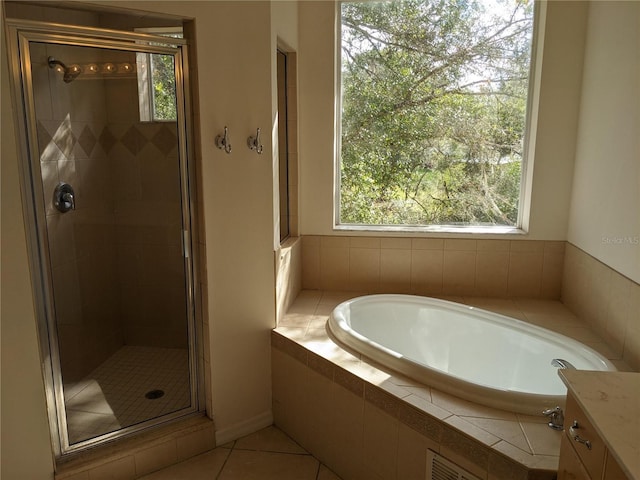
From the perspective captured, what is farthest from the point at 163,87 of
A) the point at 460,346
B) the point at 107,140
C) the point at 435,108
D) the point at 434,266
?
the point at 460,346

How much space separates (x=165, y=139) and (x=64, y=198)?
55 cm

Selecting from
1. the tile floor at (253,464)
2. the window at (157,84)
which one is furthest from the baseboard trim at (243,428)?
the window at (157,84)

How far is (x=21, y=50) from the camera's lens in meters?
1.80

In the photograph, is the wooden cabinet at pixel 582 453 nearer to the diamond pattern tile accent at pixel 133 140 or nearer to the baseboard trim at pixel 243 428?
the baseboard trim at pixel 243 428

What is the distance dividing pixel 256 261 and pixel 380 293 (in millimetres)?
1092

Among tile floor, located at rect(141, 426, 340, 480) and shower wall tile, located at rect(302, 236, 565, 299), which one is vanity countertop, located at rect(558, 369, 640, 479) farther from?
shower wall tile, located at rect(302, 236, 565, 299)

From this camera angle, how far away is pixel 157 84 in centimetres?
231

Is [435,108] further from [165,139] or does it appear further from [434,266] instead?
[165,139]

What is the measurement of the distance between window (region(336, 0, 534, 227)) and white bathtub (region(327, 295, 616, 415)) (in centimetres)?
67

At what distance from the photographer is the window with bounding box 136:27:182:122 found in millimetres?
2164

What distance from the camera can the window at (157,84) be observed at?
2164mm

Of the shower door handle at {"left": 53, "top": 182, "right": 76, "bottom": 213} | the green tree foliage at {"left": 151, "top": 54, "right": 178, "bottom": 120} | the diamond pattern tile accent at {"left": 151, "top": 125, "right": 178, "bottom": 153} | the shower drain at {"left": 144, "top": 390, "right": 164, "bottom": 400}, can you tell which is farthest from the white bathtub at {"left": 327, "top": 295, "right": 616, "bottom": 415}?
the shower door handle at {"left": 53, "top": 182, "right": 76, "bottom": 213}

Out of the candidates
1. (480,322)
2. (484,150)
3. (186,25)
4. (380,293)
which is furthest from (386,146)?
(186,25)

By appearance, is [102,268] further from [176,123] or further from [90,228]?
[176,123]
